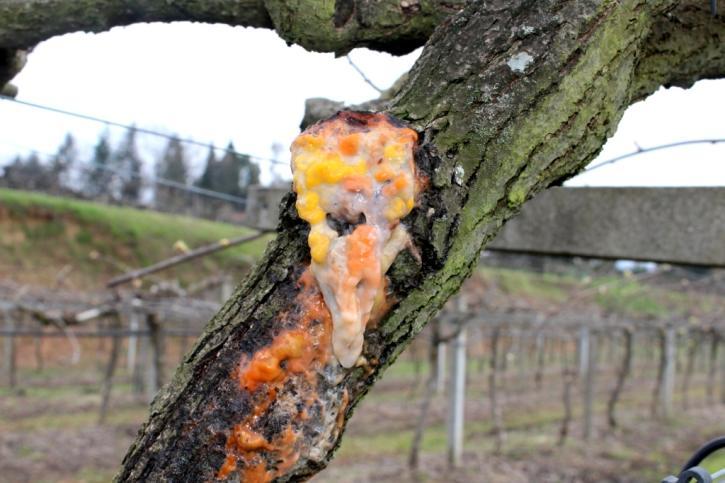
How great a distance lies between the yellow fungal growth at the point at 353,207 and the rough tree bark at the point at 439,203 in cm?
3

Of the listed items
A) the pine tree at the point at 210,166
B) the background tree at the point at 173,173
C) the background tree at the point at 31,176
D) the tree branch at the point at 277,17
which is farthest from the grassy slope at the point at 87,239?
the tree branch at the point at 277,17

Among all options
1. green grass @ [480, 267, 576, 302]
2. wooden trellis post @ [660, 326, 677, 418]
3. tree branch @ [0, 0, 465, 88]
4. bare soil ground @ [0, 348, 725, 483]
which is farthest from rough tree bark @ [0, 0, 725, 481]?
green grass @ [480, 267, 576, 302]

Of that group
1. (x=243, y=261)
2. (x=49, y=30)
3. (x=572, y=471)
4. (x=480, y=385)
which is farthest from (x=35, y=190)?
(x=49, y=30)

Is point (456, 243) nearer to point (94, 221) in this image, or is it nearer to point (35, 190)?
point (94, 221)

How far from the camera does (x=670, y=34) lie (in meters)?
1.31

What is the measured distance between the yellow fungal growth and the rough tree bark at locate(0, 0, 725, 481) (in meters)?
0.03

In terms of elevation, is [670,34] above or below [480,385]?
above

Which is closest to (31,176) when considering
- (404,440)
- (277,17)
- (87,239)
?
(87,239)

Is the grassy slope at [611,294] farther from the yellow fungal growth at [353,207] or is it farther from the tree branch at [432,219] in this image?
the yellow fungal growth at [353,207]

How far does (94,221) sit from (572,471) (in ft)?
55.8

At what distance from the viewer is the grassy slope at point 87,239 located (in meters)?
18.7

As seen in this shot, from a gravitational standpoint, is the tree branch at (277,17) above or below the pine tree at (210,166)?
below

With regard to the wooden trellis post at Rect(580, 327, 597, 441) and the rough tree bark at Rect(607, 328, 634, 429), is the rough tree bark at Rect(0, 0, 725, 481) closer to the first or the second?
the wooden trellis post at Rect(580, 327, 597, 441)

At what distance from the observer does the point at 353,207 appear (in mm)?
903
